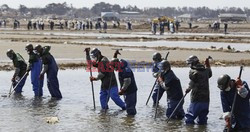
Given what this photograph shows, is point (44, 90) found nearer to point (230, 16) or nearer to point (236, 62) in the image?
point (236, 62)

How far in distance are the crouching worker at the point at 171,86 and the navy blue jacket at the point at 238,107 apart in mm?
1978

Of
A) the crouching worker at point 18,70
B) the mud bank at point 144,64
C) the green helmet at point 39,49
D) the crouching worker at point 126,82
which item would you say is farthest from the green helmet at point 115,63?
the mud bank at point 144,64

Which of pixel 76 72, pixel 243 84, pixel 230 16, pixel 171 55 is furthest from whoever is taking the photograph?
pixel 230 16

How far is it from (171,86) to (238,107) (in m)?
2.18

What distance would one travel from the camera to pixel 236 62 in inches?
1176

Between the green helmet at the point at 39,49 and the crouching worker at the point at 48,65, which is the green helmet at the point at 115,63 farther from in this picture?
the green helmet at the point at 39,49

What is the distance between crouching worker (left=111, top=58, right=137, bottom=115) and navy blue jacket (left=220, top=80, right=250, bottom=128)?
9.65 feet

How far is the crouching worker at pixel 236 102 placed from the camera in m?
11.9

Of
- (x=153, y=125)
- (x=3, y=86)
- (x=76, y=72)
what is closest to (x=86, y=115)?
(x=153, y=125)

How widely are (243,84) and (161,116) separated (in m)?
3.43

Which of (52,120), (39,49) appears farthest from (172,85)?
(39,49)

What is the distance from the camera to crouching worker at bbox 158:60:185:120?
14023 millimetres

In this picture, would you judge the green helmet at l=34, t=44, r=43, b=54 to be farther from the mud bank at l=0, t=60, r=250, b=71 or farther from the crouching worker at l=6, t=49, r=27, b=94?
the mud bank at l=0, t=60, r=250, b=71

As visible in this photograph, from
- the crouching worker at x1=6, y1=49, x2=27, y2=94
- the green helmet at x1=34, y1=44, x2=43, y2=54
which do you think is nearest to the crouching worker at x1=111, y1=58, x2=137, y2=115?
the green helmet at x1=34, y1=44, x2=43, y2=54
